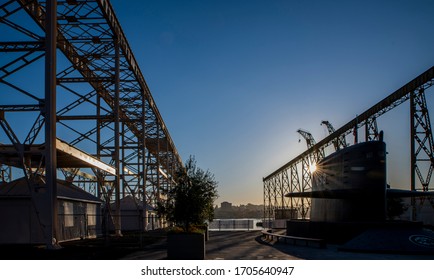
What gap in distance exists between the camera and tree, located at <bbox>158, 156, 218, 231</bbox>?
73.8 feet

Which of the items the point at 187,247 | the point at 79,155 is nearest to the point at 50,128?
the point at 79,155

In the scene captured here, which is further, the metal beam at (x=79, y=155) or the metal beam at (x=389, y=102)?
the metal beam at (x=389, y=102)

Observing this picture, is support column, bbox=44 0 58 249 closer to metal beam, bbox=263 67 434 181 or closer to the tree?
the tree

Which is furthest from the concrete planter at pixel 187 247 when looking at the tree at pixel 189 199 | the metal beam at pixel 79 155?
the metal beam at pixel 79 155

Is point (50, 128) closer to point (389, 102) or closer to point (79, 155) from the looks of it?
point (79, 155)

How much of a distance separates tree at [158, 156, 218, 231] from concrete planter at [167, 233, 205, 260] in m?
2.61

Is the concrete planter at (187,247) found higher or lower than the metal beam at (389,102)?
lower

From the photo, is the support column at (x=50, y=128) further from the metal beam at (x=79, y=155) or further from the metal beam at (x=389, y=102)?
the metal beam at (x=389, y=102)

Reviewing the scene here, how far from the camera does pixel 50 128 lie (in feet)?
72.1

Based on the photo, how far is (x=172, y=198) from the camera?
23797 mm

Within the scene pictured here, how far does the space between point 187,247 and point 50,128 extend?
829cm

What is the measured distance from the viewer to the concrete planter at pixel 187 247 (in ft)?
64.0

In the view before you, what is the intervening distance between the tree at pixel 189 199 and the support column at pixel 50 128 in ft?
16.5
